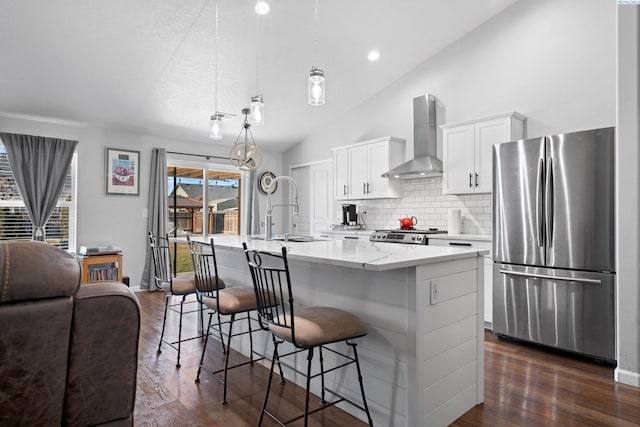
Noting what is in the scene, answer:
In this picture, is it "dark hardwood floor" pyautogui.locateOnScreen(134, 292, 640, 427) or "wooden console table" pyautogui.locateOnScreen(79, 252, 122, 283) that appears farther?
"wooden console table" pyautogui.locateOnScreen(79, 252, 122, 283)

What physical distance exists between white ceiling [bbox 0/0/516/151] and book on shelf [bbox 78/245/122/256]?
1714mm

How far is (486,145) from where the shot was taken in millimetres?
4215

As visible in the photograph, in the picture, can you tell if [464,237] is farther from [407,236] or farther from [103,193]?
[103,193]

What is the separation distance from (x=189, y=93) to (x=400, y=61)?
9.20 feet

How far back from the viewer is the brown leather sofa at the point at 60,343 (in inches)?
45.0

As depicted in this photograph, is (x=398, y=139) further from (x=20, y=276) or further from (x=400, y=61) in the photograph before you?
(x=20, y=276)

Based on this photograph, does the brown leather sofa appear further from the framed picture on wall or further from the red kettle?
the framed picture on wall

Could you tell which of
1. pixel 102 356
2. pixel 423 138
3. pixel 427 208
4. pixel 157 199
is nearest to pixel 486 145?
pixel 423 138

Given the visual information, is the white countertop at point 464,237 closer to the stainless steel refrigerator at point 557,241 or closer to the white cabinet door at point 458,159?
the stainless steel refrigerator at point 557,241

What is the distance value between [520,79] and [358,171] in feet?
7.76

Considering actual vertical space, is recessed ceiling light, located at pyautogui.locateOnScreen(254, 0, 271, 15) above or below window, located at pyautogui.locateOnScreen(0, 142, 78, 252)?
above

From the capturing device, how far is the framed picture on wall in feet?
18.2

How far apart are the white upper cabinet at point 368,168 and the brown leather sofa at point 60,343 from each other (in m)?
4.39

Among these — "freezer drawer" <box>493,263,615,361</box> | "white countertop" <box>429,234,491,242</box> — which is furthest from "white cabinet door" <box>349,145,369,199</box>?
"freezer drawer" <box>493,263,615,361</box>
